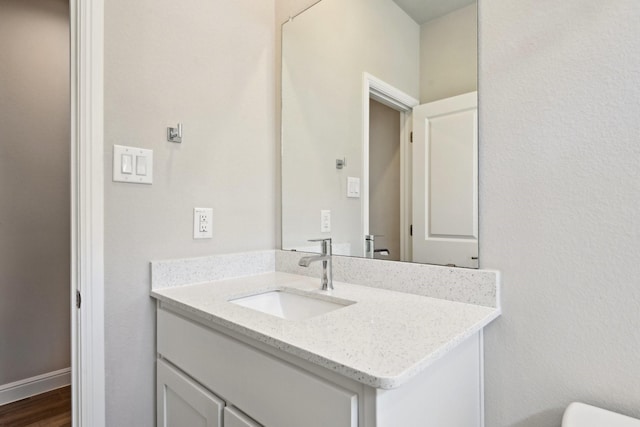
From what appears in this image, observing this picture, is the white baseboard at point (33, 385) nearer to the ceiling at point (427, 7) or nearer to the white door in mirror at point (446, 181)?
the white door in mirror at point (446, 181)

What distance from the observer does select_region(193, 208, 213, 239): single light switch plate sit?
1.24 m

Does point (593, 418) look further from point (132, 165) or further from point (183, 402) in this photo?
point (132, 165)

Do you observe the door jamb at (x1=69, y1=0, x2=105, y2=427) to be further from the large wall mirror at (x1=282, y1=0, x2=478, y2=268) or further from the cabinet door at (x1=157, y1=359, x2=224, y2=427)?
the large wall mirror at (x1=282, y1=0, x2=478, y2=268)

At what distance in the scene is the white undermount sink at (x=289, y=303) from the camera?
1.07m

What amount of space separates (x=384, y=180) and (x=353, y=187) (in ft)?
0.56

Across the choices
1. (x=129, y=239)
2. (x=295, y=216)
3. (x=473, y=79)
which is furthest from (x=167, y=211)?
(x=473, y=79)

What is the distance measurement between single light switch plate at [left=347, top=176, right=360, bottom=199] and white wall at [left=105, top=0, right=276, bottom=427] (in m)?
0.39

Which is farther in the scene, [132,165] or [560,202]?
[132,165]

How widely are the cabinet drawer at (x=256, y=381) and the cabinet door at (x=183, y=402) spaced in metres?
0.03

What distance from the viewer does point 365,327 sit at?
75cm

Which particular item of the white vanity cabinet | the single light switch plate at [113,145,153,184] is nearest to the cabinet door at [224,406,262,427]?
the white vanity cabinet

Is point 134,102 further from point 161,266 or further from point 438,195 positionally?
point 438,195

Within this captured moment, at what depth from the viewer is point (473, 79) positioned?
94 centimetres

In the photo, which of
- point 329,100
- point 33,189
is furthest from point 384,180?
point 33,189
